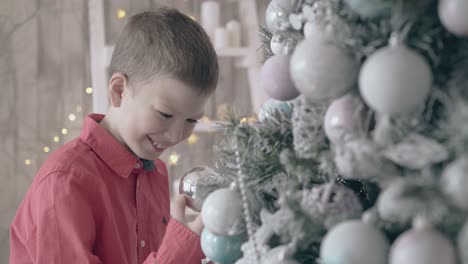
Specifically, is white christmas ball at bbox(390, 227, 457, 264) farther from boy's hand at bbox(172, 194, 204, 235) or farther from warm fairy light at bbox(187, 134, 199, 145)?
warm fairy light at bbox(187, 134, 199, 145)

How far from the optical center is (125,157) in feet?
3.54

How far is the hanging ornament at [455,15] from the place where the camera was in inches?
16.5

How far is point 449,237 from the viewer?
43 centimetres

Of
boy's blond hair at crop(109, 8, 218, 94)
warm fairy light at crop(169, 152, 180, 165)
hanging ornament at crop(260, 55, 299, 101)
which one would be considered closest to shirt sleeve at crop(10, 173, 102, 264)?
boy's blond hair at crop(109, 8, 218, 94)

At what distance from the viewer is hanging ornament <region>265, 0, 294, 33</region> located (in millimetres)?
651

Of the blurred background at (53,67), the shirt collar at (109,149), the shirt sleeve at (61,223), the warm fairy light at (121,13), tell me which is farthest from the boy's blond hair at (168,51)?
the warm fairy light at (121,13)

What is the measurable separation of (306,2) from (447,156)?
253 mm

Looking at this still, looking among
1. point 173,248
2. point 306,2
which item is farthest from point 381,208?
point 173,248

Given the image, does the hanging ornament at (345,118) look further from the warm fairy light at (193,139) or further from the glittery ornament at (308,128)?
the warm fairy light at (193,139)

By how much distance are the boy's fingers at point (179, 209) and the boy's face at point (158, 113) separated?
13 centimetres

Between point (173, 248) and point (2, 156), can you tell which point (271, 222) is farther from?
point (2, 156)

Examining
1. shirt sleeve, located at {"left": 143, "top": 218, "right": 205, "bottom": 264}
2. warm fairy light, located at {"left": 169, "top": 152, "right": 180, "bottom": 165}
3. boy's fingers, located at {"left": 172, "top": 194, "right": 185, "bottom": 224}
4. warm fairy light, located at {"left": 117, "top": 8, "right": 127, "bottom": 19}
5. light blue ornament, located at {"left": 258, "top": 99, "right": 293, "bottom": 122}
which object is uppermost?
warm fairy light, located at {"left": 117, "top": 8, "right": 127, "bottom": 19}

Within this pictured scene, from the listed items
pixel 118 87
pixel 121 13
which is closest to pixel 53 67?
pixel 121 13

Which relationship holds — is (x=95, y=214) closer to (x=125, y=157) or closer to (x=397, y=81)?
(x=125, y=157)
